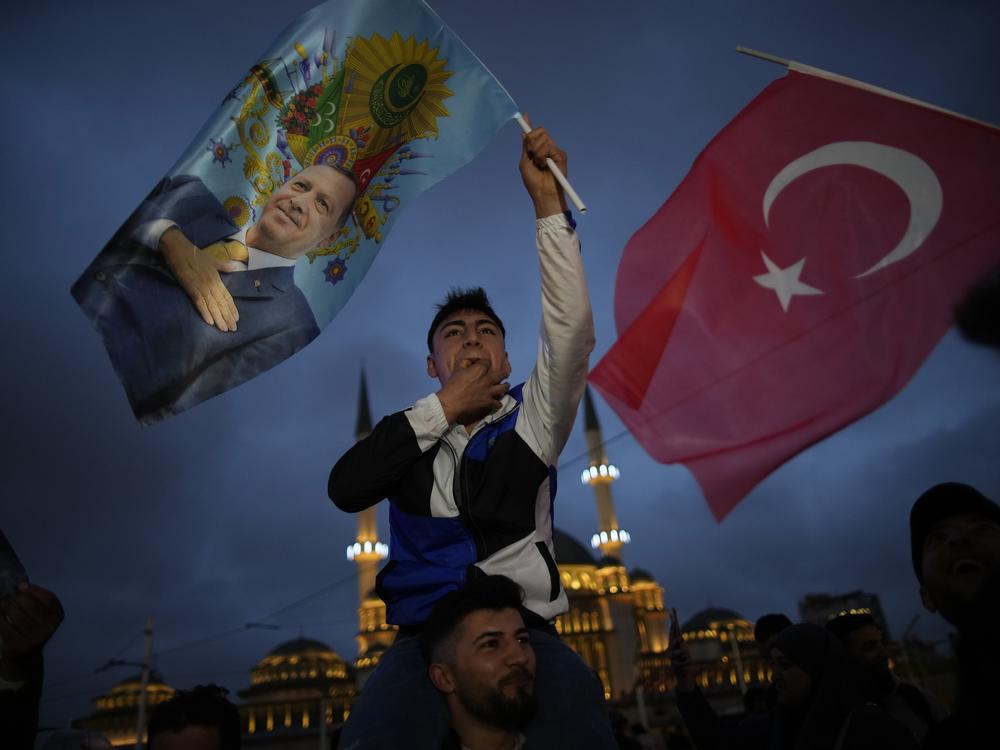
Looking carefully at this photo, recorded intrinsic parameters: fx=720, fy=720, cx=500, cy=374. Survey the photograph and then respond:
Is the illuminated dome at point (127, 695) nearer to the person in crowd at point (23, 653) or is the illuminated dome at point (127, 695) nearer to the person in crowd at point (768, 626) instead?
the person in crowd at point (768, 626)

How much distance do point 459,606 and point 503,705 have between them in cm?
30

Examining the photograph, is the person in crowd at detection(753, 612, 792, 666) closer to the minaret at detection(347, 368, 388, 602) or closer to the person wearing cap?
the person wearing cap

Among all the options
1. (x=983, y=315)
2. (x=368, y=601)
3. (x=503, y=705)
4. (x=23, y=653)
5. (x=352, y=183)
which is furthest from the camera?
(x=368, y=601)

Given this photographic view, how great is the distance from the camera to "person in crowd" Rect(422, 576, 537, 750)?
210 centimetres

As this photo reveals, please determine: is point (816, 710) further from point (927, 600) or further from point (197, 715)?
point (197, 715)

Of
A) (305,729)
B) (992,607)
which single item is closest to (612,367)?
(992,607)

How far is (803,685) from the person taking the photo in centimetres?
355

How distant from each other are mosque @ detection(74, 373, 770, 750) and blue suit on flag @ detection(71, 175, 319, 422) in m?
38.5

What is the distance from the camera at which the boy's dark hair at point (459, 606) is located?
2186 millimetres

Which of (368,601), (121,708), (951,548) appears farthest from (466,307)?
(121,708)

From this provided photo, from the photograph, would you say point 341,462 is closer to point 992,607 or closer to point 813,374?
point 992,607

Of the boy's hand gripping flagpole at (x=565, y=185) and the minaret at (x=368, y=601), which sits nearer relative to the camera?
the boy's hand gripping flagpole at (x=565, y=185)

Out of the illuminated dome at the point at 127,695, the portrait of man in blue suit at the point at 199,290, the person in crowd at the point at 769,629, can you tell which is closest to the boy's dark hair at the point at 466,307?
the portrait of man in blue suit at the point at 199,290

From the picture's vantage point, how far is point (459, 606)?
2.19 meters
